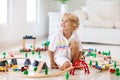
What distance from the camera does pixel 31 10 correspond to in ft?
18.9

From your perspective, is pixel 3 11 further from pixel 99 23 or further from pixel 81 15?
pixel 99 23

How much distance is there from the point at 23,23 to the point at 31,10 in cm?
51

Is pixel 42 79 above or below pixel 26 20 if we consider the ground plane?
below

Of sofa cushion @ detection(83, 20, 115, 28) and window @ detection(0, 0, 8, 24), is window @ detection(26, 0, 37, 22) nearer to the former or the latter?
window @ detection(0, 0, 8, 24)

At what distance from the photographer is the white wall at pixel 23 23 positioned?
489 cm

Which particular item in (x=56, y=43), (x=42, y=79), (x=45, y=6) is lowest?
(x=42, y=79)

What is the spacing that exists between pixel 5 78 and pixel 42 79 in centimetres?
32

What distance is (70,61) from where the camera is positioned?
2.87m

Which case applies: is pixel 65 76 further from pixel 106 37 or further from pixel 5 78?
pixel 106 37

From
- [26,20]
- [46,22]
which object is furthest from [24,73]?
[46,22]

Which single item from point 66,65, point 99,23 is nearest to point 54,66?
point 66,65

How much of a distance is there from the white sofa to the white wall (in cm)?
90

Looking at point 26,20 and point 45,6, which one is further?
point 45,6

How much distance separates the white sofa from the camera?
5023 millimetres
